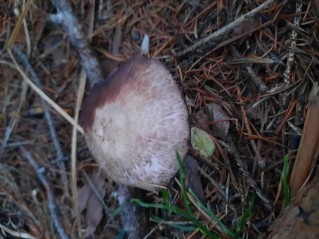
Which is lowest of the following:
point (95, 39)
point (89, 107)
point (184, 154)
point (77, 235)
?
point (77, 235)

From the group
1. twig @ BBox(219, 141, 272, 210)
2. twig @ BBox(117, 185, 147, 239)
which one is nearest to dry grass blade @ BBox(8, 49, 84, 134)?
twig @ BBox(117, 185, 147, 239)

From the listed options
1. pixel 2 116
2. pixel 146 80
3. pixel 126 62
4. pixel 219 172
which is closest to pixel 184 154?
pixel 219 172

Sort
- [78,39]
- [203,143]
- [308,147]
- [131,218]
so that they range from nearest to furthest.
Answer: [308,147] → [203,143] → [131,218] → [78,39]

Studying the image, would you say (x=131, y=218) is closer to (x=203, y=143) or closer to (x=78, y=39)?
(x=203, y=143)

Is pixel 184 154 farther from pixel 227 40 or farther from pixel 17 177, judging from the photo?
pixel 17 177

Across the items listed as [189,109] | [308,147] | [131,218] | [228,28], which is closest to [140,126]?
[189,109]

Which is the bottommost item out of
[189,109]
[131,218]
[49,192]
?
[131,218]

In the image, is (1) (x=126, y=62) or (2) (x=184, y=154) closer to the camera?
(2) (x=184, y=154)
